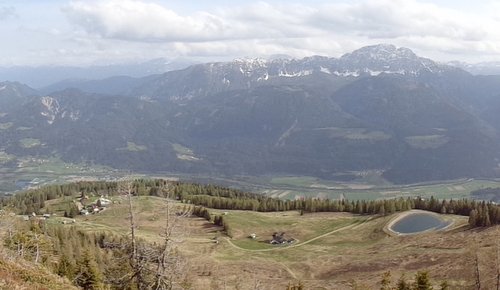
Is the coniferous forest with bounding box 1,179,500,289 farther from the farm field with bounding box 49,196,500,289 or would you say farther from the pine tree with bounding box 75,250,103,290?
the farm field with bounding box 49,196,500,289

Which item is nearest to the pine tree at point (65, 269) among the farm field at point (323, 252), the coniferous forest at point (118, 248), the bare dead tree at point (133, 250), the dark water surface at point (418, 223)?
the coniferous forest at point (118, 248)

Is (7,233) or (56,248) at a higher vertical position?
(7,233)

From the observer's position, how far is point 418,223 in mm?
153750

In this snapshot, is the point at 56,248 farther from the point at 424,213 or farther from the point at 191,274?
the point at 424,213

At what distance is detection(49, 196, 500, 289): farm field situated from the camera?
106 m

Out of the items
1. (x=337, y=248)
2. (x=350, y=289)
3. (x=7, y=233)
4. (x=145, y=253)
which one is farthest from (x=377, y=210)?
(x=145, y=253)

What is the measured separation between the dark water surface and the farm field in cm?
414

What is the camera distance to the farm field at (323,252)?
106m

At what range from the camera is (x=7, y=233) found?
252ft

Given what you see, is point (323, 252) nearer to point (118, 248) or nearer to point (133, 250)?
point (118, 248)

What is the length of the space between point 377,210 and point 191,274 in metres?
88.3

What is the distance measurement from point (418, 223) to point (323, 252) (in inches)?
1396

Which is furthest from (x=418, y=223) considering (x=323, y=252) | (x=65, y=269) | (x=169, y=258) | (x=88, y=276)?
(x=169, y=258)

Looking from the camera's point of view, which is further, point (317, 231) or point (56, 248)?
point (317, 231)
